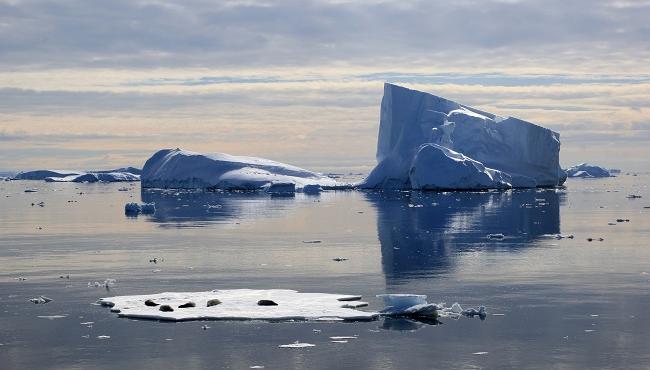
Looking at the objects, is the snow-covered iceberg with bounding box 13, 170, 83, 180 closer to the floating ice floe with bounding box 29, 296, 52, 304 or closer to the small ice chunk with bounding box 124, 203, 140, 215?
the small ice chunk with bounding box 124, 203, 140, 215

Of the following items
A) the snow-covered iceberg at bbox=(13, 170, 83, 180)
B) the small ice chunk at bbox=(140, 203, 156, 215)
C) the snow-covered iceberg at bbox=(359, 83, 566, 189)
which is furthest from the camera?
the snow-covered iceberg at bbox=(13, 170, 83, 180)

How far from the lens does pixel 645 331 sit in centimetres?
1217

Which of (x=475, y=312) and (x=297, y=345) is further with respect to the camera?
(x=475, y=312)

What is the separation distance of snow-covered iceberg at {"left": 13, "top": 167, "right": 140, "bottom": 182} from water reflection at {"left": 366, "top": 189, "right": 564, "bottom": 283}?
64280 mm

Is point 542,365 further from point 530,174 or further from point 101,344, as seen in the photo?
point 530,174

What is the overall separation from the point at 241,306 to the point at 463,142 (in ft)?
160

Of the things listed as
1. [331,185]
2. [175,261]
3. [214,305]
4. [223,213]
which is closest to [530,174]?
[331,185]

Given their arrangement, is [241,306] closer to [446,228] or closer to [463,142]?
[446,228]

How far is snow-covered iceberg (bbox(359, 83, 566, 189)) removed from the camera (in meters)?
60.5

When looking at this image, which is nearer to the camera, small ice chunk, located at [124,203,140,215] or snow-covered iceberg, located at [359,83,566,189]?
small ice chunk, located at [124,203,140,215]

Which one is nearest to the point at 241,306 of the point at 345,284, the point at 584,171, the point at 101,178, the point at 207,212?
the point at 345,284

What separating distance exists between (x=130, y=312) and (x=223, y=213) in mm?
26327

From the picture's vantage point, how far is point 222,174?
6925 cm

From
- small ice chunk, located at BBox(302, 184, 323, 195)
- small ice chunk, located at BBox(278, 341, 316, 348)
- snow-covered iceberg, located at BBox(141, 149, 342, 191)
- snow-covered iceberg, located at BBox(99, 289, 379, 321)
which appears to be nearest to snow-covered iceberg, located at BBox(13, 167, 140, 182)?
snow-covered iceberg, located at BBox(141, 149, 342, 191)
